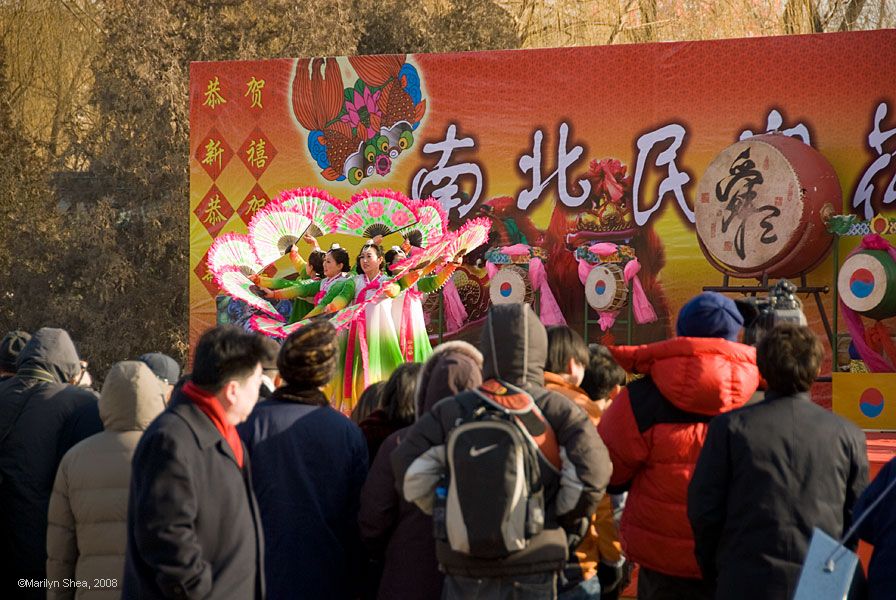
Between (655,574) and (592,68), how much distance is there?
23.9 ft

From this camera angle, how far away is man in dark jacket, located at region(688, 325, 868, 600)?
298cm

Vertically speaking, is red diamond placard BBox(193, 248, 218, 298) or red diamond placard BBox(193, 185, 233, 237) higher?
red diamond placard BBox(193, 185, 233, 237)

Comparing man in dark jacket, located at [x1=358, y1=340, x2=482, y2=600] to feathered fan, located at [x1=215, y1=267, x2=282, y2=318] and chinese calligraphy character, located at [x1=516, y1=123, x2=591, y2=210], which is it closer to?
feathered fan, located at [x1=215, y1=267, x2=282, y2=318]

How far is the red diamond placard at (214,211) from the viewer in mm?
11227

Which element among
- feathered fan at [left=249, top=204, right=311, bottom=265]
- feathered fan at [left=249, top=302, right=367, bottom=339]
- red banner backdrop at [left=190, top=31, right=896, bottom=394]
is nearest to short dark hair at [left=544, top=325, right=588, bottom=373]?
feathered fan at [left=249, top=302, right=367, bottom=339]

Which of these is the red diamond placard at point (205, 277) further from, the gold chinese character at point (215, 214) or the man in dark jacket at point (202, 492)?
the man in dark jacket at point (202, 492)

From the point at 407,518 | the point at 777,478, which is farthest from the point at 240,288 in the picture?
the point at 777,478

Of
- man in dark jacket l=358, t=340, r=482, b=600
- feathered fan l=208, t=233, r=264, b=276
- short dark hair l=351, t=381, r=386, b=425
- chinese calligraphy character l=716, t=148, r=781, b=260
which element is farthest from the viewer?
chinese calligraphy character l=716, t=148, r=781, b=260

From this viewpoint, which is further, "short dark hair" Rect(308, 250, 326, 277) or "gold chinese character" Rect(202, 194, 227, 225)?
"gold chinese character" Rect(202, 194, 227, 225)

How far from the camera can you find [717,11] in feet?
46.3

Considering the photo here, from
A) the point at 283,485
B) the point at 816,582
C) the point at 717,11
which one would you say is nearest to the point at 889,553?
the point at 816,582

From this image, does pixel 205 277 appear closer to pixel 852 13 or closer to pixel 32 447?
pixel 32 447

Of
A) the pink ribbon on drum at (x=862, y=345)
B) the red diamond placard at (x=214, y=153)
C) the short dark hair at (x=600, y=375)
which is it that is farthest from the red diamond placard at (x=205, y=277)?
the short dark hair at (x=600, y=375)

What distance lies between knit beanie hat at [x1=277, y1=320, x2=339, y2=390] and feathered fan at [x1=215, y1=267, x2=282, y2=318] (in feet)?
15.9
